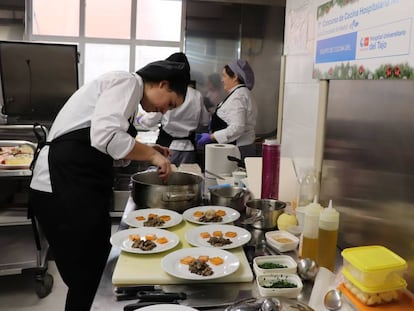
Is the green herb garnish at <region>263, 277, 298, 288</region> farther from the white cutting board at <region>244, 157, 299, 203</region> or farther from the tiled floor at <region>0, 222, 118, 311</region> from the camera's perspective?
the tiled floor at <region>0, 222, 118, 311</region>

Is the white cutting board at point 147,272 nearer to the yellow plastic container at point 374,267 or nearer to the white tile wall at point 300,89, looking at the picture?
the yellow plastic container at point 374,267

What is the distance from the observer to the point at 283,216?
1.33m

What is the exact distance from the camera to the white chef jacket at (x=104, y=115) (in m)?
1.40

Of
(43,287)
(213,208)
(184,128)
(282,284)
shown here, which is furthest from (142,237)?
(184,128)

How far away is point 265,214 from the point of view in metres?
1.37

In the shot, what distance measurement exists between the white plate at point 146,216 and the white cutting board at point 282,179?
0.35 meters

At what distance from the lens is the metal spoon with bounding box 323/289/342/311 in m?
0.90

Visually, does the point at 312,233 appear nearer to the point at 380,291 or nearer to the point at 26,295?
the point at 380,291

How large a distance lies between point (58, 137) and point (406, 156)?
3.68 ft

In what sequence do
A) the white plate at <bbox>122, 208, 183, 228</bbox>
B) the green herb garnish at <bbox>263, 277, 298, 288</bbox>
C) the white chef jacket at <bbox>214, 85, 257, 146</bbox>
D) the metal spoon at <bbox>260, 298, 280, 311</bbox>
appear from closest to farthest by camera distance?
the metal spoon at <bbox>260, 298, 280, 311</bbox>
the green herb garnish at <bbox>263, 277, 298, 288</bbox>
the white plate at <bbox>122, 208, 183, 228</bbox>
the white chef jacket at <bbox>214, 85, 257, 146</bbox>

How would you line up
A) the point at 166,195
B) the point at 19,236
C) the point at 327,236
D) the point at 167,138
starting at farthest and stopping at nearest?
the point at 167,138 < the point at 19,236 < the point at 166,195 < the point at 327,236

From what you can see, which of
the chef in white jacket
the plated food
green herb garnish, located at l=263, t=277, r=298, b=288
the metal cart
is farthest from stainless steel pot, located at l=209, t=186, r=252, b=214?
the chef in white jacket

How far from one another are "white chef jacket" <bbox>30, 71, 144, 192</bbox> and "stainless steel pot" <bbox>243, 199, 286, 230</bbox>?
44cm

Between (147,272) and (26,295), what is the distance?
1.65 metres
